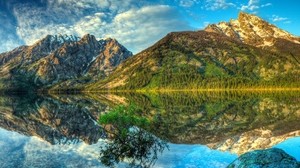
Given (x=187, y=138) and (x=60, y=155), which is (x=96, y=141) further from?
(x=187, y=138)

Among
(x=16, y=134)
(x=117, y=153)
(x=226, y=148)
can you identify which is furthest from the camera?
(x=16, y=134)

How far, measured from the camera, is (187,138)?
54.0m

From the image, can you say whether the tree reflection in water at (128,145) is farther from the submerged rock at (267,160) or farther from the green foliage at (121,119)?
the submerged rock at (267,160)

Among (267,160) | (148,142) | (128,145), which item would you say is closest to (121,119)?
(128,145)

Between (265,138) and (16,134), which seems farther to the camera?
(16,134)

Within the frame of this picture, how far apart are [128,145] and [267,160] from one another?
72.2ft

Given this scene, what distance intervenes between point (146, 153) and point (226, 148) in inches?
444

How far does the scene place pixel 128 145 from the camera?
40.2 m

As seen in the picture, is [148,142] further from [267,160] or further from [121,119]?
[267,160]

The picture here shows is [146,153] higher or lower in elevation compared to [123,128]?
lower

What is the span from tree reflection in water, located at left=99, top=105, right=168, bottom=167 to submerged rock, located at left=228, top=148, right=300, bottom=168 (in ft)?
54.6

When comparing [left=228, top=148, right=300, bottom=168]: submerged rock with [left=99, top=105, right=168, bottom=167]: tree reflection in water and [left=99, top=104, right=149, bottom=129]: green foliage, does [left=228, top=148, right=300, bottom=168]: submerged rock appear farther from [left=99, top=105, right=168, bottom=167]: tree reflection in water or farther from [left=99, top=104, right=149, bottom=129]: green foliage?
[left=99, top=104, right=149, bottom=129]: green foliage

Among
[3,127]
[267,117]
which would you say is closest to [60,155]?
Result: [3,127]

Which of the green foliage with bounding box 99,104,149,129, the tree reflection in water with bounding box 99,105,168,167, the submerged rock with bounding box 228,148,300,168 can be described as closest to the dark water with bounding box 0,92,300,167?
the tree reflection in water with bounding box 99,105,168,167
